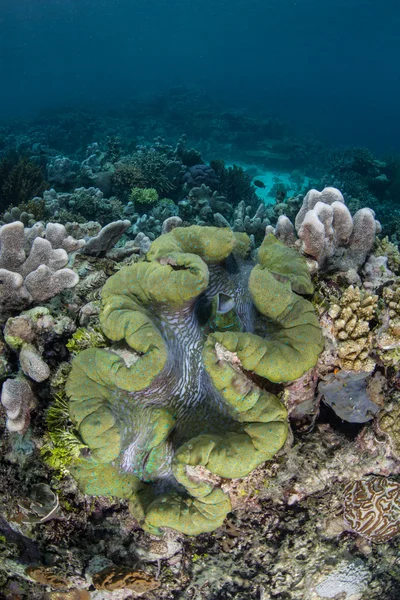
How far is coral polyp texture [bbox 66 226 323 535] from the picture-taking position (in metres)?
1.94

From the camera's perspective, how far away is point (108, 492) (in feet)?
7.42

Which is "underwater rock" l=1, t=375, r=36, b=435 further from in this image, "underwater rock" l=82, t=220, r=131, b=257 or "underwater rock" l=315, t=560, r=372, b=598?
"underwater rock" l=315, t=560, r=372, b=598

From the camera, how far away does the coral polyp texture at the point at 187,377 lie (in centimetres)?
194

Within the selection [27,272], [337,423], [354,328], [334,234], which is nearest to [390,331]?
[354,328]

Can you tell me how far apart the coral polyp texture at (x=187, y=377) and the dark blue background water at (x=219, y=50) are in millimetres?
54827

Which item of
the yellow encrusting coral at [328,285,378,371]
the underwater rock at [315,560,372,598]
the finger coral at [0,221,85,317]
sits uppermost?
the yellow encrusting coral at [328,285,378,371]

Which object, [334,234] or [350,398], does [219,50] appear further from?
[350,398]

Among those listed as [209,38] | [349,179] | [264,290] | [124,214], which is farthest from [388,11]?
[264,290]

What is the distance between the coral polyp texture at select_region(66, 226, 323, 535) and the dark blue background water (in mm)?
54827

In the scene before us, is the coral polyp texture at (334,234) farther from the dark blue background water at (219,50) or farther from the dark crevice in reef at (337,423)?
the dark blue background water at (219,50)

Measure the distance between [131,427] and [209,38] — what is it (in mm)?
127841

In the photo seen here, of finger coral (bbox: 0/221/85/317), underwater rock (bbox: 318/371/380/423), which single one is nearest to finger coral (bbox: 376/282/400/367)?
underwater rock (bbox: 318/371/380/423)

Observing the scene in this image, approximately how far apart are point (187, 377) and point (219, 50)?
378 ft

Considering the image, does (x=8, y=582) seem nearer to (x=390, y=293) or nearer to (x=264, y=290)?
(x=264, y=290)
